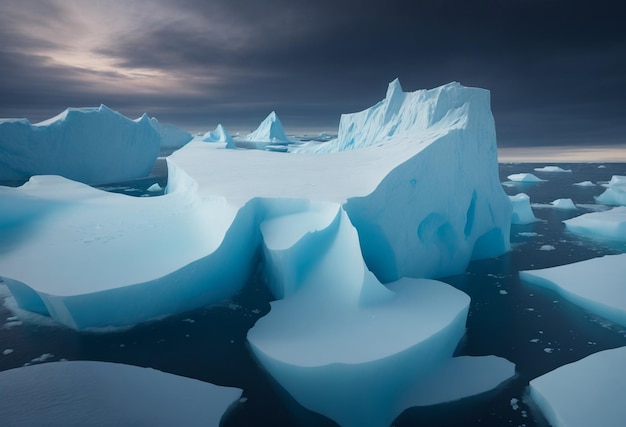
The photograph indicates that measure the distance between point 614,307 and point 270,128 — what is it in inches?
1712

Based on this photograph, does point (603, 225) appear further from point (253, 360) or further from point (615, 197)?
point (253, 360)

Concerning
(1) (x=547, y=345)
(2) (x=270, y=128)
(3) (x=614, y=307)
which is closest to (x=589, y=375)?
(1) (x=547, y=345)

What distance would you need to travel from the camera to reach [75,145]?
18172 mm

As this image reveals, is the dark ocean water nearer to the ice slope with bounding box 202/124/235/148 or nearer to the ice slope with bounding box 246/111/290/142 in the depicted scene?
the ice slope with bounding box 202/124/235/148

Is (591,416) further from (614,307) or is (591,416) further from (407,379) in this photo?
(614,307)

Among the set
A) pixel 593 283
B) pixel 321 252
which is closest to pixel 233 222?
pixel 321 252

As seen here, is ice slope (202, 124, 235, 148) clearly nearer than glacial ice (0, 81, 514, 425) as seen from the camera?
No

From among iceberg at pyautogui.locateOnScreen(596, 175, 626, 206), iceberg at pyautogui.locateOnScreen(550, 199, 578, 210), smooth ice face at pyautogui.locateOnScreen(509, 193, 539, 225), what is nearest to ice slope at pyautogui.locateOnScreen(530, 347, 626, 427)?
smooth ice face at pyautogui.locateOnScreen(509, 193, 539, 225)

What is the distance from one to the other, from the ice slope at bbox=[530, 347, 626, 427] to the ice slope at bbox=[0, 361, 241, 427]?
3.20 metres

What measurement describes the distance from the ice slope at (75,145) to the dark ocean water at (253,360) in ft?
45.6

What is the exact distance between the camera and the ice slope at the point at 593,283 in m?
5.96

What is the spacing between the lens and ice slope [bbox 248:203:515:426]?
13.2ft

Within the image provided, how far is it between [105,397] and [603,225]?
12.5 m

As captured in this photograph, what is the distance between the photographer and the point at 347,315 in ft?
16.1
